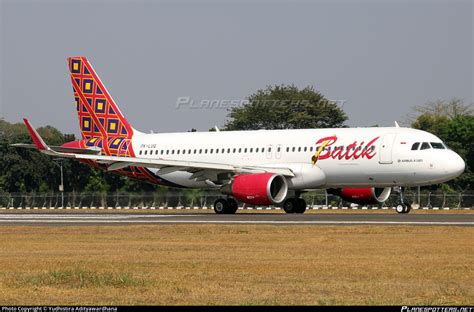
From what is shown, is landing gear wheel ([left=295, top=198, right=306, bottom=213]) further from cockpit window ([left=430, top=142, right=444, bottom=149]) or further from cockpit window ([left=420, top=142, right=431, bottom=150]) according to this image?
cockpit window ([left=430, top=142, right=444, bottom=149])

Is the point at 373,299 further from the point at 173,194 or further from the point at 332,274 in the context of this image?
the point at 173,194

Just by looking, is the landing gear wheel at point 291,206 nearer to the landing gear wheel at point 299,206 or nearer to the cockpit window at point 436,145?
the landing gear wheel at point 299,206

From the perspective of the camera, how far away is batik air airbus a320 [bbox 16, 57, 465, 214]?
48.4 m

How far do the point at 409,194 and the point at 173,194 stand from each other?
49.8 feet

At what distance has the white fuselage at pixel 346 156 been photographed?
1896 inches

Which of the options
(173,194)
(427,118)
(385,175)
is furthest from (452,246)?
(427,118)

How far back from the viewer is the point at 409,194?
68375 mm

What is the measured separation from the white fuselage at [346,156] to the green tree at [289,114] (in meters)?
55.7

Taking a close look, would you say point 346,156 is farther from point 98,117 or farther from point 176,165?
point 98,117

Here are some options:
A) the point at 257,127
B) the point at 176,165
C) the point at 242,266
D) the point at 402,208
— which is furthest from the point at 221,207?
the point at 257,127

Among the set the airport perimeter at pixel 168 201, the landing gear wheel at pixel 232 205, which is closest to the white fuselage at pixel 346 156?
the landing gear wheel at pixel 232 205

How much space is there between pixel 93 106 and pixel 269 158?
1264 cm

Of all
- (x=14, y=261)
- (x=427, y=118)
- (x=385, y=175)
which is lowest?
(x=14, y=261)

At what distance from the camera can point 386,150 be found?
48.4 meters
